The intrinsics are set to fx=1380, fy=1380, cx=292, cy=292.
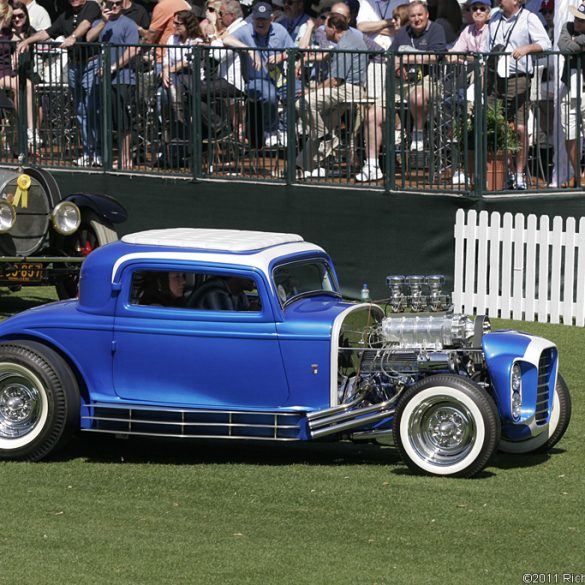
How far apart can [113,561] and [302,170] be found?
9.77 m

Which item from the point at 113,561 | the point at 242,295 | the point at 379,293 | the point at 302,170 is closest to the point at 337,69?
the point at 302,170

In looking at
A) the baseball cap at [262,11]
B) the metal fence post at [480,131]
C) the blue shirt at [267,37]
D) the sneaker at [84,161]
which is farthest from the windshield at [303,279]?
the sneaker at [84,161]

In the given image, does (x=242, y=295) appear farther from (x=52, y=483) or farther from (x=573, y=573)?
(x=573, y=573)

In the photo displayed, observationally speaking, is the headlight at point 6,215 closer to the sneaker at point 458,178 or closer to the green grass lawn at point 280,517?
the sneaker at point 458,178

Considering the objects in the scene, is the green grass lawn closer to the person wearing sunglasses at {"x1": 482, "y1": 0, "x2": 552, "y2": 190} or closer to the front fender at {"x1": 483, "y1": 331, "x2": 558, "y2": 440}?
the front fender at {"x1": 483, "y1": 331, "x2": 558, "y2": 440}

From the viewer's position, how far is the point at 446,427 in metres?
8.32

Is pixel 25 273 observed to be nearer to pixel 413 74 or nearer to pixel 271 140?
pixel 271 140

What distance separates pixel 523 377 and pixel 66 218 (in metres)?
7.49

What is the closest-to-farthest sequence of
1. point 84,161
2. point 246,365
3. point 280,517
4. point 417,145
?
point 280,517, point 246,365, point 417,145, point 84,161

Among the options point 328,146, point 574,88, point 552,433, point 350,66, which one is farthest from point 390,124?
point 552,433

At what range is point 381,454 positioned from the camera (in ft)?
30.2

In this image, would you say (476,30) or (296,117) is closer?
(476,30)

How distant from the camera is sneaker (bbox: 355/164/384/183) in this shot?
15656 mm

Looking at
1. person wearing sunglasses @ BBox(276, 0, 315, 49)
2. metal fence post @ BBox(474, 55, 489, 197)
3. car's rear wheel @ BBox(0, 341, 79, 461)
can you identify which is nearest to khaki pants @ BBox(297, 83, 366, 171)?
metal fence post @ BBox(474, 55, 489, 197)
